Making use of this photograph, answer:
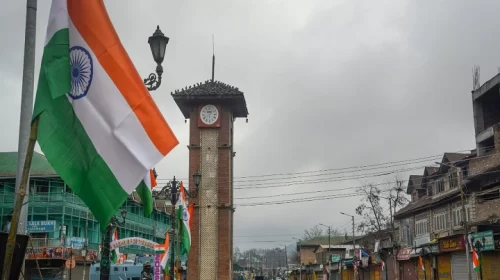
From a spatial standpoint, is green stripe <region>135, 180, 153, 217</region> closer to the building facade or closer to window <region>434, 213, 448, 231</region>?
the building facade

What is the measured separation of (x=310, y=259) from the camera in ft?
420

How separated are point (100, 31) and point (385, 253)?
56251 mm

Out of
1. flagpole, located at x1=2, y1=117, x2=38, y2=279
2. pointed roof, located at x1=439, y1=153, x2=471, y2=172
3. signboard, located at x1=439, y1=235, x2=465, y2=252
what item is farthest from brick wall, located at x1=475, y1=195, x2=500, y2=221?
flagpole, located at x1=2, y1=117, x2=38, y2=279

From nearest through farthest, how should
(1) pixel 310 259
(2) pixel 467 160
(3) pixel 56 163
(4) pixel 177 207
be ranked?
(3) pixel 56 163 < (4) pixel 177 207 < (2) pixel 467 160 < (1) pixel 310 259

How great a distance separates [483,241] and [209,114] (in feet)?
86.0

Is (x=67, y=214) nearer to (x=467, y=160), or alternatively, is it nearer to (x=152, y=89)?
(x=467, y=160)

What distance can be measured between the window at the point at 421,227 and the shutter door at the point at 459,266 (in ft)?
31.6

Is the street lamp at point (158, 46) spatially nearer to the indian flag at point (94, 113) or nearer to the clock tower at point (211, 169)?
the indian flag at point (94, 113)

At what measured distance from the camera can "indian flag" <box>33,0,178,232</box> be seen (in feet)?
18.3

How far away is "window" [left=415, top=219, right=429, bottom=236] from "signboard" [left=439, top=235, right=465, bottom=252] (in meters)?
8.88

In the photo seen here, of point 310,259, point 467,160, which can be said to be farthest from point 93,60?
point 310,259

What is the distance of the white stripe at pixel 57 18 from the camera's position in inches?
227

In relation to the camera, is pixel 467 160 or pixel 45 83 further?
pixel 467 160

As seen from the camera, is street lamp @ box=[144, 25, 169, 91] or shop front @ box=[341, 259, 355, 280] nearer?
street lamp @ box=[144, 25, 169, 91]
